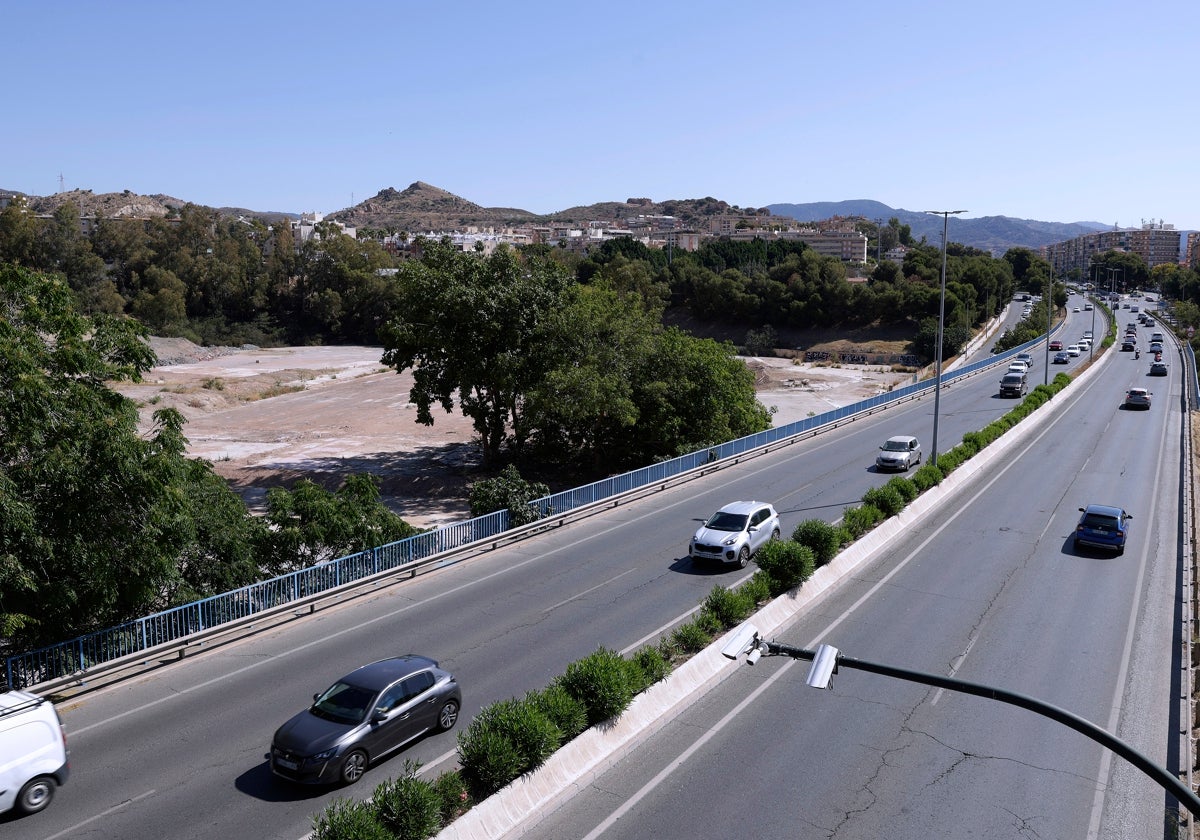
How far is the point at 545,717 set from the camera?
1170 cm

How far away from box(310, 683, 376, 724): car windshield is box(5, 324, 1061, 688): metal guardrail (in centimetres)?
547

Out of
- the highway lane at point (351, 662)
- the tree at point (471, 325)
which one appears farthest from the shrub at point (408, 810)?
the tree at point (471, 325)

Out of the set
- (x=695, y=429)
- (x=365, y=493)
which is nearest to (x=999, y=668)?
(x=365, y=493)

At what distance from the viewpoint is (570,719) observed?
12.2m

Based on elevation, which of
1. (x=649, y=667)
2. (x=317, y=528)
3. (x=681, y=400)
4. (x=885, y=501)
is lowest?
(x=885, y=501)

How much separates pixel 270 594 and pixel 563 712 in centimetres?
914

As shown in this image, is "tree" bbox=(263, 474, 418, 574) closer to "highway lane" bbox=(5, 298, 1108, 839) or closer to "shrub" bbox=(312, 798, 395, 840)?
"highway lane" bbox=(5, 298, 1108, 839)

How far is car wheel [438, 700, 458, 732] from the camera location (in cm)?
1314

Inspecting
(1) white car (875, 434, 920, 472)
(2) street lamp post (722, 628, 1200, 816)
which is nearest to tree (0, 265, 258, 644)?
(2) street lamp post (722, 628, 1200, 816)

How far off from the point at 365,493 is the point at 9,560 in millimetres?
9375

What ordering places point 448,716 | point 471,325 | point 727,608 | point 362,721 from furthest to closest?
1. point 471,325
2. point 727,608
3. point 448,716
4. point 362,721

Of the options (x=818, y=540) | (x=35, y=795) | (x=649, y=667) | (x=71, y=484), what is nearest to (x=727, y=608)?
(x=649, y=667)

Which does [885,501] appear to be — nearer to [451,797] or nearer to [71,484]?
[451,797]

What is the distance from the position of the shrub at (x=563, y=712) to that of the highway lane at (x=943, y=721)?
2.67ft
